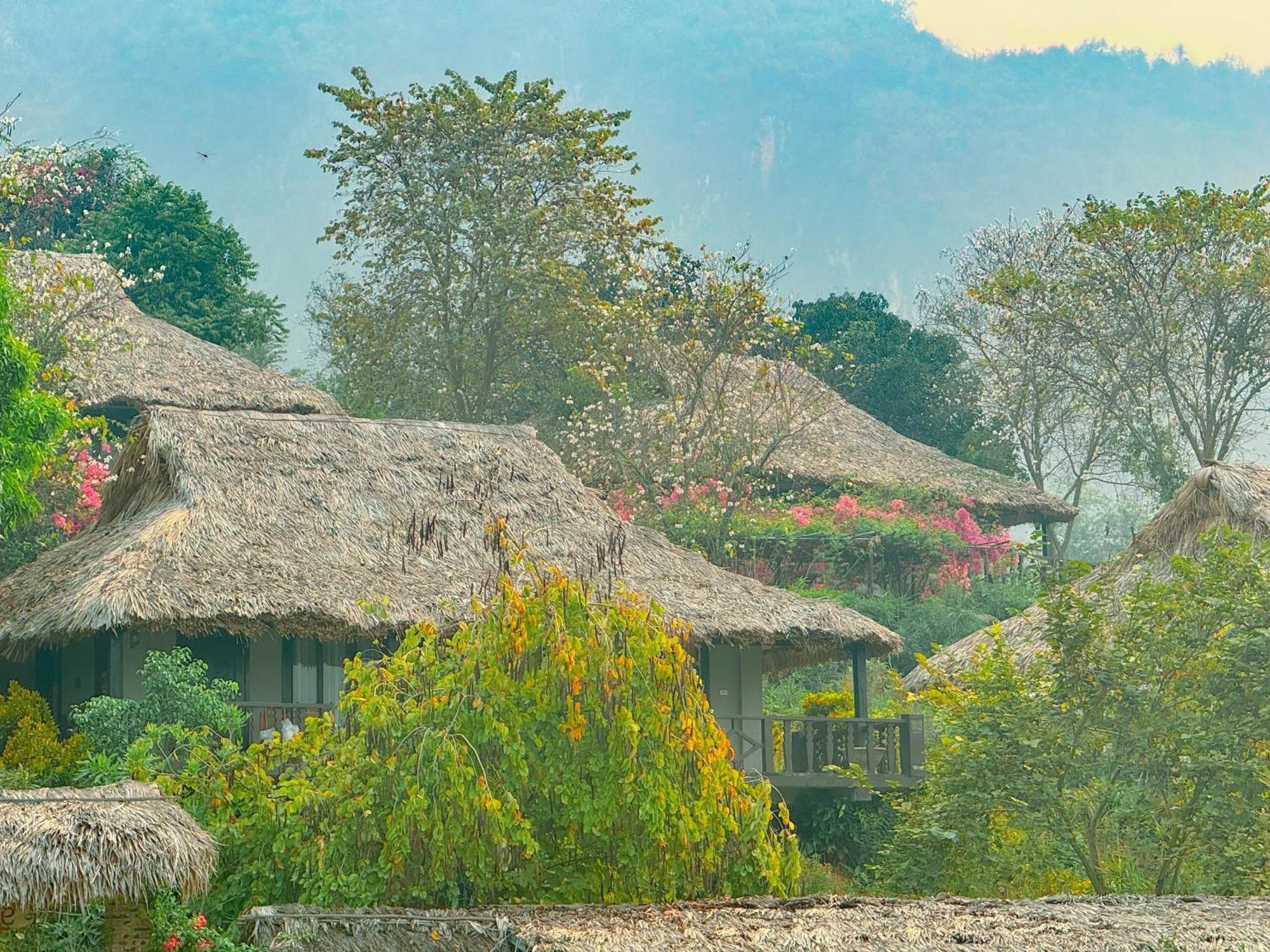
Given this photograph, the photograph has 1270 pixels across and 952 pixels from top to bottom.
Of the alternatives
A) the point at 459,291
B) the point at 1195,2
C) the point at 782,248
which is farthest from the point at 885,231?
the point at 459,291

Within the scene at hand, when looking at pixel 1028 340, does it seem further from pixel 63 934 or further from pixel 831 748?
pixel 63 934

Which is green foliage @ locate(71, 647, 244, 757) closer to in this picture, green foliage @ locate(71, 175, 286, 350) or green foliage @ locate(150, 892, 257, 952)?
green foliage @ locate(150, 892, 257, 952)

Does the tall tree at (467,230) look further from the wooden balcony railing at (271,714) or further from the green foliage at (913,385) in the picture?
the wooden balcony railing at (271,714)

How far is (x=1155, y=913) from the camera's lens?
11.0 m

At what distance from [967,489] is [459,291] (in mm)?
11329

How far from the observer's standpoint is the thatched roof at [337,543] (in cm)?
1680

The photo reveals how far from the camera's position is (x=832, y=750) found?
805 inches

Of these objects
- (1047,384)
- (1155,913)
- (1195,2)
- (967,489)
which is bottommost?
(1155,913)

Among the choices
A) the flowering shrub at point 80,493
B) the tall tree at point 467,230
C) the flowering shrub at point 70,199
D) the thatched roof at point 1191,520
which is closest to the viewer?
the thatched roof at point 1191,520

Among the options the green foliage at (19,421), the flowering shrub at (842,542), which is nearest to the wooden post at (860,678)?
the flowering shrub at (842,542)

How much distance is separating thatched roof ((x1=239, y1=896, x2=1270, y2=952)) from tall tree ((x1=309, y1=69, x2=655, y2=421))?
19.9m

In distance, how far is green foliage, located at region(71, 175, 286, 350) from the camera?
34.0m

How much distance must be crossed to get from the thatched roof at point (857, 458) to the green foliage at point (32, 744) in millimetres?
15123

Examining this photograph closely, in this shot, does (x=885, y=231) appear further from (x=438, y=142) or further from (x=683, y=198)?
(x=438, y=142)
